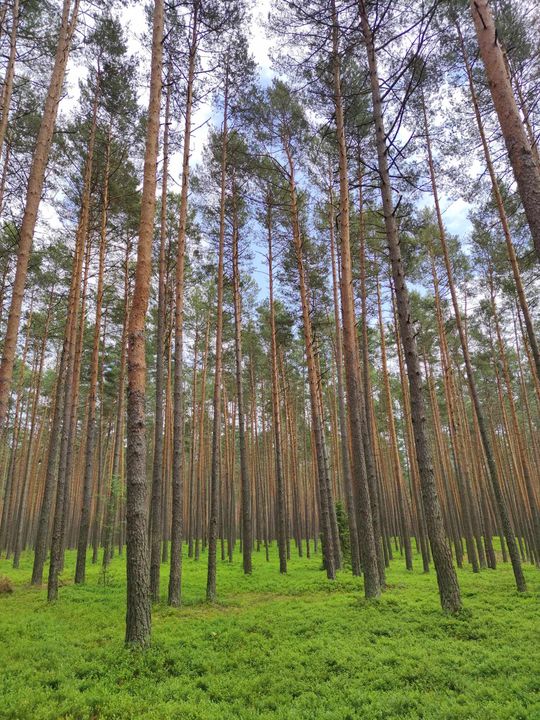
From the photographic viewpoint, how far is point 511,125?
443 cm

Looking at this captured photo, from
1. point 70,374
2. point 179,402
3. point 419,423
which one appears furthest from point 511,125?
point 70,374

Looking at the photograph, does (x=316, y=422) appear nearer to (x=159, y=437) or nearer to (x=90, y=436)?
(x=159, y=437)

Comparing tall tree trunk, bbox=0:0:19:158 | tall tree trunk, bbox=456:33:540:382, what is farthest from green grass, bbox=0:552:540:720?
tall tree trunk, bbox=0:0:19:158

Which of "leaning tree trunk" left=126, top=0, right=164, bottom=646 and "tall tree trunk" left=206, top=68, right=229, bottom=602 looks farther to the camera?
"tall tree trunk" left=206, top=68, right=229, bottom=602

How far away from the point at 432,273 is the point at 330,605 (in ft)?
42.8

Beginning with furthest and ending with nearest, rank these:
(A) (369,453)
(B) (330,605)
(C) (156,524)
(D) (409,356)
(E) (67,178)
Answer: (E) (67,178) < (A) (369,453) < (C) (156,524) < (B) (330,605) < (D) (409,356)

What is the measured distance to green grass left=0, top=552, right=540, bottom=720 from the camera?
400cm

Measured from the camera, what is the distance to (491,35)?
4.71 meters

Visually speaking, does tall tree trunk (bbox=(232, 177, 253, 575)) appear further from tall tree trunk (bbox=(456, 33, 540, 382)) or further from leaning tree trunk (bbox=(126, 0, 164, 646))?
tall tree trunk (bbox=(456, 33, 540, 382))

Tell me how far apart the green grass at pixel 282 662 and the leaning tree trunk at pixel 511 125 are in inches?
191

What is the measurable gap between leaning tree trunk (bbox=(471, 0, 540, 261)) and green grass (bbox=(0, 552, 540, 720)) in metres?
4.84

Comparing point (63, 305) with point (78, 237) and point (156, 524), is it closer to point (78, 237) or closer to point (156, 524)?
point (78, 237)

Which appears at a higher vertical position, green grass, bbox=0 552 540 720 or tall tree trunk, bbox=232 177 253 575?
tall tree trunk, bbox=232 177 253 575

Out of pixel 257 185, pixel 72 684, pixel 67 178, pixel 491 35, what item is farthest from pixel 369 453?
pixel 67 178
